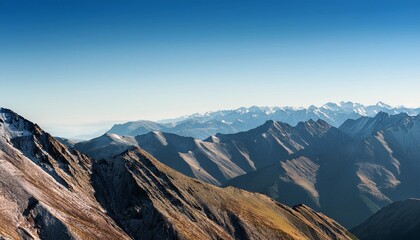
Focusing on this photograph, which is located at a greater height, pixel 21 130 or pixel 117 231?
pixel 21 130

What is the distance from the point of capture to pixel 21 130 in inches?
7800

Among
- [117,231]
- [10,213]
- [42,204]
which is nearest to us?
[10,213]

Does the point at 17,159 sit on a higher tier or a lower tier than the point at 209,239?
higher

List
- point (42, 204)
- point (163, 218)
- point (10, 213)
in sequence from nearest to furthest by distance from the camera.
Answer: point (10, 213), point (42, 204), point (163, 218)

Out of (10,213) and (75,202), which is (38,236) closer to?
(10,213)

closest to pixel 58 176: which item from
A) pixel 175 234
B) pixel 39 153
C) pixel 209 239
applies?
pixel 39 153

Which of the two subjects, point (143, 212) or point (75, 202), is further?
point (143, 212)

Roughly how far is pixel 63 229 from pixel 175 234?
5237cm

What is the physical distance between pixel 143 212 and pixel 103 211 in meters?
17.8

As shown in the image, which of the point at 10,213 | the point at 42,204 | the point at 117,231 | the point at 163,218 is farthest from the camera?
the point at 163,218

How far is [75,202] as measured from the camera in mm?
176625

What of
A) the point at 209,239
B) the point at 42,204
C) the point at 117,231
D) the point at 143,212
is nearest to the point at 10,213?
the point at 42,204

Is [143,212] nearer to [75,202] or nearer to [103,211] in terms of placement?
[103,211]

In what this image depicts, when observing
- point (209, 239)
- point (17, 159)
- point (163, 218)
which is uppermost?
point (17, 159)
